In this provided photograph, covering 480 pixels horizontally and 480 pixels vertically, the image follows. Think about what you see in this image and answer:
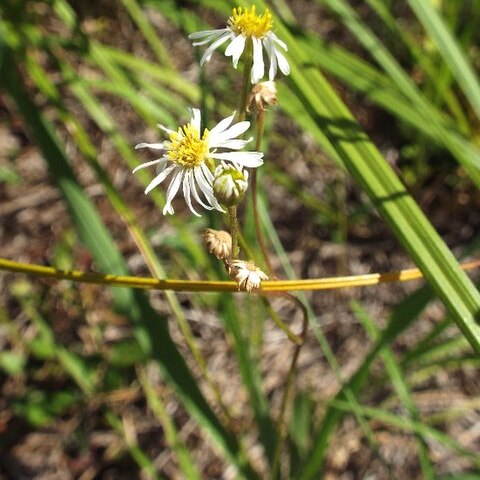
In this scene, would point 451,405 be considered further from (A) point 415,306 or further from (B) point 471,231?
(A) point 415,306

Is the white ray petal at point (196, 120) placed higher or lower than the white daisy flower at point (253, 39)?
lower

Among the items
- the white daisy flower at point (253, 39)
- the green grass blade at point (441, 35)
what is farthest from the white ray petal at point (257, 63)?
the green grass blade at point (441, 35)

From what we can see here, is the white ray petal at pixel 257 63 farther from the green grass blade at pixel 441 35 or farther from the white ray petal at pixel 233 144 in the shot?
the green grass blade at pixel 441 35

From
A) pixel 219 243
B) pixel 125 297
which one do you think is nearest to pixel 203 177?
pixel 219 243

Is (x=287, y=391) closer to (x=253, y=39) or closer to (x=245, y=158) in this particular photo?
(x=245, y=158)

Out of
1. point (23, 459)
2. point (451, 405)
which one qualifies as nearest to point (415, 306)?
point (451, 405)

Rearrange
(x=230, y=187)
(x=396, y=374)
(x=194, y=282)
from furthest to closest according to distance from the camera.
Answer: (x=396, y=374), (x=194, y=282), (x=230, y=187)
